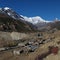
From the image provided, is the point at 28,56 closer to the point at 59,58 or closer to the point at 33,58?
the point at 33,58

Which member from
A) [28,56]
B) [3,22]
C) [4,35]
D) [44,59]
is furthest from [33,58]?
[3,22]

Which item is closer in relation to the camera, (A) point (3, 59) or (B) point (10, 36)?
(A) point (3, 59)

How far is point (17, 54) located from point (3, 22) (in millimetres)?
119372

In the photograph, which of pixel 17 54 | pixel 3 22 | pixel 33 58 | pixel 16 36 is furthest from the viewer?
pixel 3 22

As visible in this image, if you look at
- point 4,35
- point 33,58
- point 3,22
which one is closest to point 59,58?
point 33,58

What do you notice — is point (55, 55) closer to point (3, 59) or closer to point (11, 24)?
point (3, 59)

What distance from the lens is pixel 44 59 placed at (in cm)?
2145

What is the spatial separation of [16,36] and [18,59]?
47695mm

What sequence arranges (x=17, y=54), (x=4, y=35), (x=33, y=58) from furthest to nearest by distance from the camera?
(x=4, y=35) < (x=17, y=54) < (x=33, y=58)

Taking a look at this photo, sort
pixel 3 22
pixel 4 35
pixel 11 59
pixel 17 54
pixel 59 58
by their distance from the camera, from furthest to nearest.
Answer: pixel 3 22 < pixel 4 35 < pixel 17 54 < pixel 11 59 < pixel 59 58

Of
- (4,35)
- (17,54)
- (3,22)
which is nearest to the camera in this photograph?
(17,54)

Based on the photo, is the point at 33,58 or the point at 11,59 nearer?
the point at 33,58

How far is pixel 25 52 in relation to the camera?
97.8 feet

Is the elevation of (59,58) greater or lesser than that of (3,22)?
lesser
